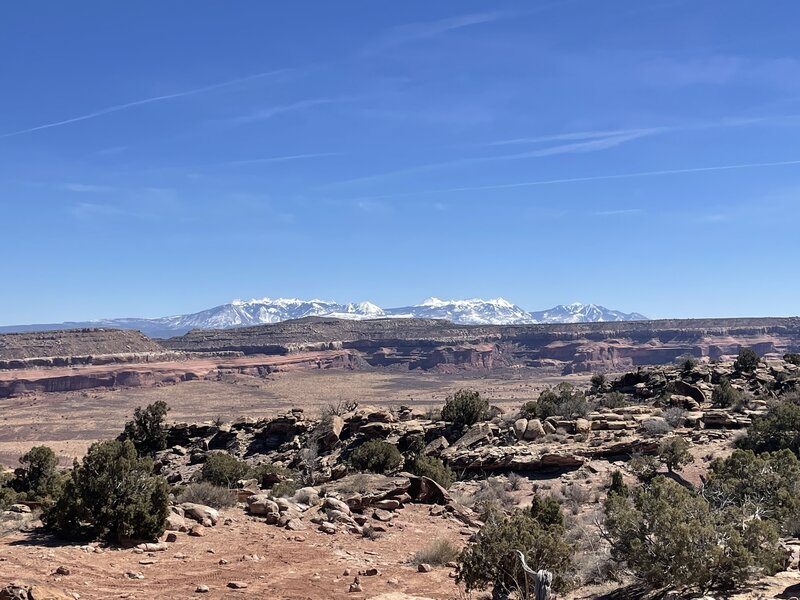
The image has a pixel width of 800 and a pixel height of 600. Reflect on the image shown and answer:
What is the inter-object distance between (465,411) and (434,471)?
10908 millimetres

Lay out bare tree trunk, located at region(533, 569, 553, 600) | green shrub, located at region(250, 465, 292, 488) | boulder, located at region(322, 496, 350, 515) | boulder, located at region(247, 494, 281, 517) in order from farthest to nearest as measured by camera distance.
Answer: green shrub, located at region(250, 465, 292, 488) < boulder, located at region(322, 496, 350, 515) < boulder, located at region(247, 494, 281, 517) < bare tree trunk, located at region(533, 569, 553, 600)

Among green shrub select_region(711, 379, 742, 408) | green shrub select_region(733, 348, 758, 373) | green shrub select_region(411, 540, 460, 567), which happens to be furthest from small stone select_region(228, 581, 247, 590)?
green shrub select_region(733, 348, 758, 373)

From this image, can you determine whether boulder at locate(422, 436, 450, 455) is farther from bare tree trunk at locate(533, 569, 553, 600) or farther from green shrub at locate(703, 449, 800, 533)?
bare tree trunk at locate(533, 569, 553, 600)

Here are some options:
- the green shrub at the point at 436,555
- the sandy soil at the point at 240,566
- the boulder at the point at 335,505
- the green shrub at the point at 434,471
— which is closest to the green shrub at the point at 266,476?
the green shrub at the point at 434,471

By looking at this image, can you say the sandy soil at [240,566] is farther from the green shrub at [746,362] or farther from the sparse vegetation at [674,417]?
the green shrub at [746,362]

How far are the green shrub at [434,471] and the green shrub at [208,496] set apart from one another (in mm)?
7628

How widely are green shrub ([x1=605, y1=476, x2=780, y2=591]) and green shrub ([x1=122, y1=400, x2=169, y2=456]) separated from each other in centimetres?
3268

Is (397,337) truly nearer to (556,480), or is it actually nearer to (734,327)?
(734,327)

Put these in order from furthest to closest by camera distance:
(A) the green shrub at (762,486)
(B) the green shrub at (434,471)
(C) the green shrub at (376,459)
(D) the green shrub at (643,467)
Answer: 1. (C) the green shrub at (376,459)
2. (B) the green shrub at (434,471)
3. (D) the green shrub at (643,467)
4. (A) the green shrub at (762,486)

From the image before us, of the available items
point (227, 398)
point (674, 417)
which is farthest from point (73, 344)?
point (674, 417)

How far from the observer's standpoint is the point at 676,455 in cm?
2283

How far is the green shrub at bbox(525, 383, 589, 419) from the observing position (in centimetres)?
3392

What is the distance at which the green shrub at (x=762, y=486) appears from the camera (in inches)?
517

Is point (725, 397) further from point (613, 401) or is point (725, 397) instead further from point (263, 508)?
point (263, 508)
